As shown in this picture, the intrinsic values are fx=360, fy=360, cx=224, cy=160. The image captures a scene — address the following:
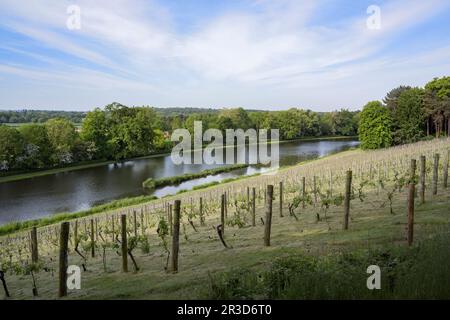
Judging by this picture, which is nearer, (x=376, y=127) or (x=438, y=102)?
(x=438, y=102)

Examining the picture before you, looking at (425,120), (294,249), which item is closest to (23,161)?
(294,249)

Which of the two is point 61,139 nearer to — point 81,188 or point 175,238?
point 81,188

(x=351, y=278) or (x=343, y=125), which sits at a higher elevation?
(x=343, y=125)

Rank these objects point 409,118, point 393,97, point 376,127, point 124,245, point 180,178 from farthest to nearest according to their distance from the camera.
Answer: point 393,97
point 376,127
point 409,118
point 180,178
point 124,245

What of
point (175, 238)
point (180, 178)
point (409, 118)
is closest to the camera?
point (175, 238)

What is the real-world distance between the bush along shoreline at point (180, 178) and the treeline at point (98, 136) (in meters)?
22.1

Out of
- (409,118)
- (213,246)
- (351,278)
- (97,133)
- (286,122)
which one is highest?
(286,122)

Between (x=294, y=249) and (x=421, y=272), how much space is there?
166 inches

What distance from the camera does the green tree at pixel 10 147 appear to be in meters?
49.6

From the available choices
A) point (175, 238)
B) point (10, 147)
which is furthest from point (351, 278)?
point (10, 147)

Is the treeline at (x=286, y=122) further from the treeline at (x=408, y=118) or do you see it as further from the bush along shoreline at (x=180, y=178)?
the treeline at (x=408, y=118)

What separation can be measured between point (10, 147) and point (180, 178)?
25.3 metres

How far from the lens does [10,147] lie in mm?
50719
